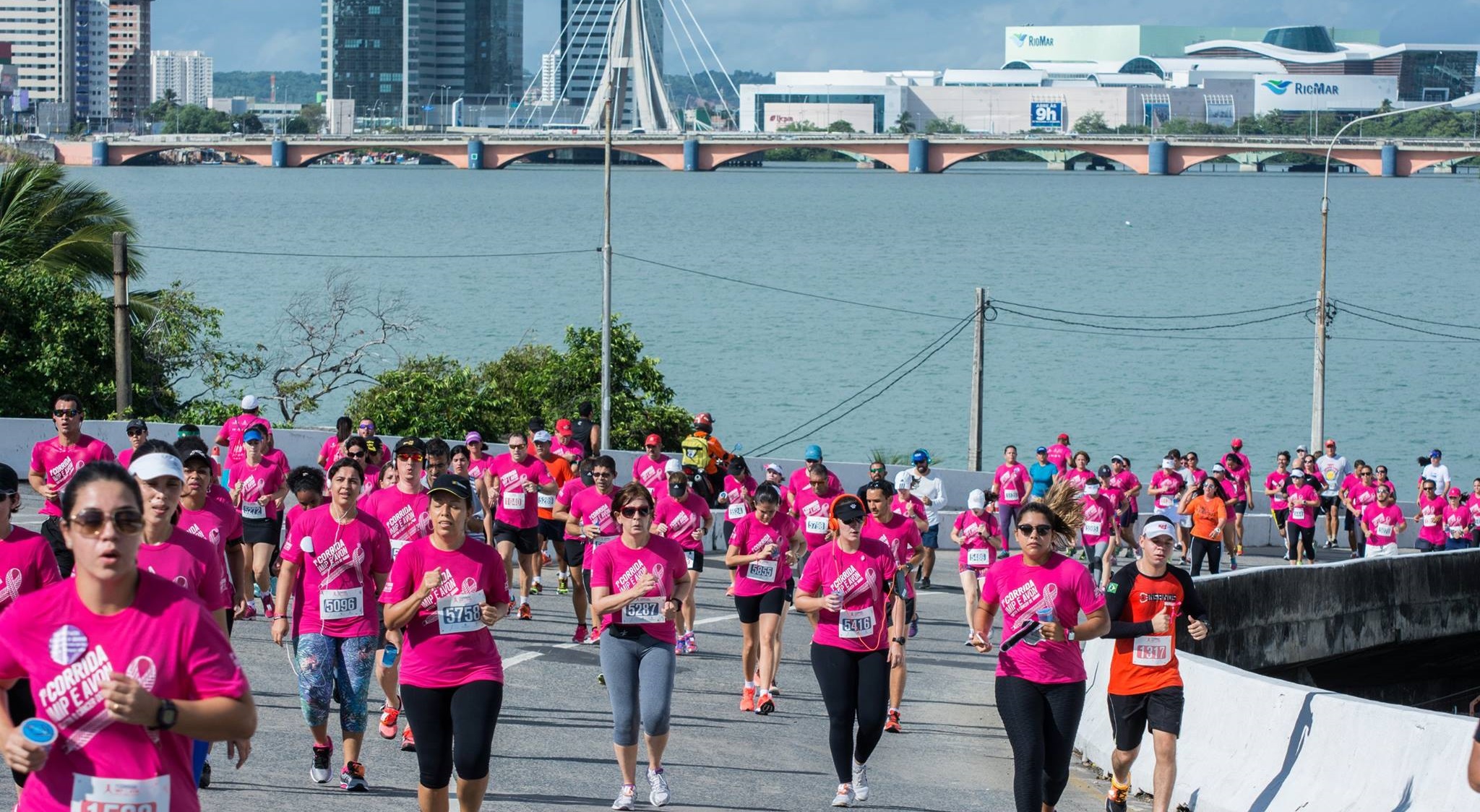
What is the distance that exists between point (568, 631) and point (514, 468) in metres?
1.34

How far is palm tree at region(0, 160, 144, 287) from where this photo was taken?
30.4 metres

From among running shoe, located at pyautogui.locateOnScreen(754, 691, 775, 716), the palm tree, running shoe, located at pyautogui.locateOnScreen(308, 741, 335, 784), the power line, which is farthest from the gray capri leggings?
the power line

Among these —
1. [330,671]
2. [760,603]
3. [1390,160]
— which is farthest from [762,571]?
[1390,160]

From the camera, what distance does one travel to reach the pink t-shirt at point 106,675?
13.5 feet


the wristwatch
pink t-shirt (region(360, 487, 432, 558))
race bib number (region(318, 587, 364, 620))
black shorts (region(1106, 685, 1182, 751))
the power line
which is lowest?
black shorts (region(1106, 685, 1182, 751))

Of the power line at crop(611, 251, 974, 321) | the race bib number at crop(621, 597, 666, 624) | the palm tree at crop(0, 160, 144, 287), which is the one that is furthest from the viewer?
the power line at crop(611, 251, 974, 321)

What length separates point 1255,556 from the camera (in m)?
24.6

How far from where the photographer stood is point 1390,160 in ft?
447

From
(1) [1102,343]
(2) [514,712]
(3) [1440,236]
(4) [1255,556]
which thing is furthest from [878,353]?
(3) [1440,236]

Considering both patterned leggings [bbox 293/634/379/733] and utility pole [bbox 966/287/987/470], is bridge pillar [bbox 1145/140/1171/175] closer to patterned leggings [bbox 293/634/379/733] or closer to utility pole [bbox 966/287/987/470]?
utility pole [bbox 966/287/987/470]

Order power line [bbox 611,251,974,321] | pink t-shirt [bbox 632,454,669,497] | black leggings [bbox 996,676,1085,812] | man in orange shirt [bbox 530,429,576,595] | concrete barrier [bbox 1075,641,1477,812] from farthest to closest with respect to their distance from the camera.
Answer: power line [bbox 611,251,974,321]
pink t-shirt [bbox 632,454,669,497]
man in orange shirt [bbox 530,429,576,595]
concrete barrier [bbox 1075,641,1477,812]
black leggings [bbox 996,676,1085,812]

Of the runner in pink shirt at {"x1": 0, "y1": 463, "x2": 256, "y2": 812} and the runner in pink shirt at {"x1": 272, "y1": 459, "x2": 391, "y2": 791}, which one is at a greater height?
the runner in pink shirt at {"x1": 0, "y1": 463, "x2": 256, "y2": 812}

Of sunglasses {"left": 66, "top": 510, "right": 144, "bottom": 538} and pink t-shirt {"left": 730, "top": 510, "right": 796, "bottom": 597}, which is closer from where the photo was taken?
sunglasses {"left": 66, "top": 510, "right": 144, "bottom": 538}

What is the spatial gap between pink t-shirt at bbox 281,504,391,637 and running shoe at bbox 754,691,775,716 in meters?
3.43
